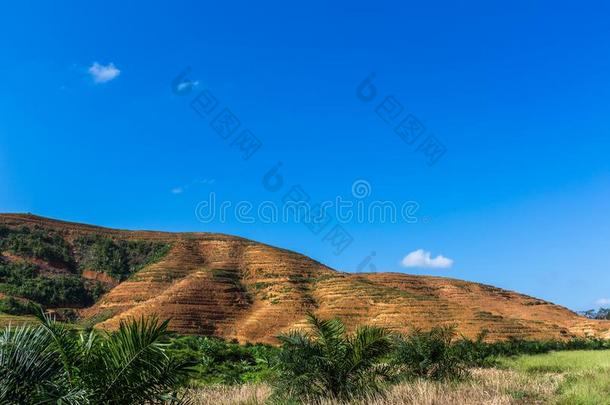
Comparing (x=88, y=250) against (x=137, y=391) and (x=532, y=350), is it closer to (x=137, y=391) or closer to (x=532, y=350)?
(x=532, y=350)

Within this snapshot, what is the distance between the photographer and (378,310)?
57.6m

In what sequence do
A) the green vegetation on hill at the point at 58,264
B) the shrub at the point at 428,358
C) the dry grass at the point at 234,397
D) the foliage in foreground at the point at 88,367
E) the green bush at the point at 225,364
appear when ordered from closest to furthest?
the foliage in foreground at the point at 88,367
the dry grass at the point at 234,397
the shrub at the point at 428,358
the green bush at the point at 225,364
the green vegetation on hill at the point at 58,264

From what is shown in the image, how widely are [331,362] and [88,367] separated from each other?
655cm

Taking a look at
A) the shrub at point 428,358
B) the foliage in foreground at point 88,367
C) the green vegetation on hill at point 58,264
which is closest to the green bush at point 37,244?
the green vegetation on hill at point 58,264

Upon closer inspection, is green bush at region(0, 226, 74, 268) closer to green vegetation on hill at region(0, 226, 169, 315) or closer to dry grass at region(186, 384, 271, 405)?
green vegetation on hill at region(0, 226, 169, 315)

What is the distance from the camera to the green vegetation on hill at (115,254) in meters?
67.1

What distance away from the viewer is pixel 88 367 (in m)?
6.71

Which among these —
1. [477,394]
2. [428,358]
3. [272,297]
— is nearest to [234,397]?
[477,394]

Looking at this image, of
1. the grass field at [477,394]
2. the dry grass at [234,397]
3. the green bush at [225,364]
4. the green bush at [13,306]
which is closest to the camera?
the grass field at [477,394]

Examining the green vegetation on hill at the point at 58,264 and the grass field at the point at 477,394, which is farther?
the green vegetation on hill at the point at 58,264

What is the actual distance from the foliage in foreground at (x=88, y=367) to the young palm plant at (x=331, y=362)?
572 cm

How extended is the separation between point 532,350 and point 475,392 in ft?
107

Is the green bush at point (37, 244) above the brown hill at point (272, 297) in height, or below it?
above

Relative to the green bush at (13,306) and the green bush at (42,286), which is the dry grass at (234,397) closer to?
the green bush at (13,306)
